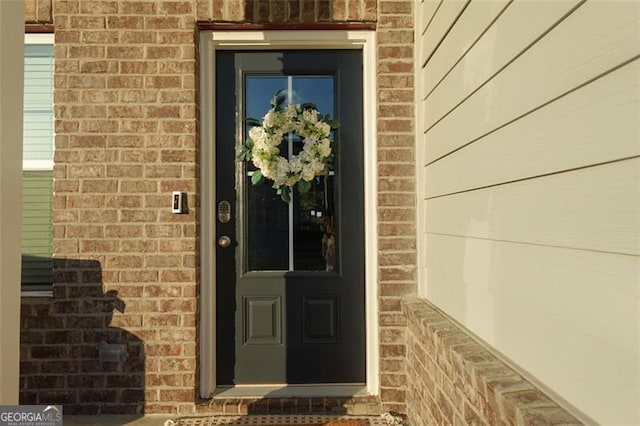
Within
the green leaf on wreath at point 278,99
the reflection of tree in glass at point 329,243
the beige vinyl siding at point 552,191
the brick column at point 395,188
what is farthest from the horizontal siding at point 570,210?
the green leaf on wreath at point 278,99

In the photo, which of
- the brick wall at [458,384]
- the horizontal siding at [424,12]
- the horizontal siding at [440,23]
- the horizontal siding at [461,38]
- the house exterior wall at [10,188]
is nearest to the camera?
the brick wall at [458,384]

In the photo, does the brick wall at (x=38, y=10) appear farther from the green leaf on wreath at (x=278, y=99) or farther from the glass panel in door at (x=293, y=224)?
the green leaf on wreath at (x=278, y=99)

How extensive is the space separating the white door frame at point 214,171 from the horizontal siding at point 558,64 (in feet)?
3.37

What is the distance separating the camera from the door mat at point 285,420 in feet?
8.24

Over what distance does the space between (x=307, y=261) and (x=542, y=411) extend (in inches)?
72.3

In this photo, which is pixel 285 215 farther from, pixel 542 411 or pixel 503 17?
pixel 542 411

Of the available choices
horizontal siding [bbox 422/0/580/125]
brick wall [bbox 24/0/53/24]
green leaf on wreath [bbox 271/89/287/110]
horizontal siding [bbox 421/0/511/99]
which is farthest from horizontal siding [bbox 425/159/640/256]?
brick wall [bbox 24/0/53/24]

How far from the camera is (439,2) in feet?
7.11

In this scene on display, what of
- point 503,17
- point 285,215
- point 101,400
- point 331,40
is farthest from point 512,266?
point 101,400

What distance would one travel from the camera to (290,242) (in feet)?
9.27

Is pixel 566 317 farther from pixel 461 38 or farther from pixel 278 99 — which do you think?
pixel 278 99

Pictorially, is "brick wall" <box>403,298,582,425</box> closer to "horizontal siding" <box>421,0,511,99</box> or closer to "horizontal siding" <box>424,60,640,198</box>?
"horizontal siding" <box>424,60,640,198</box>

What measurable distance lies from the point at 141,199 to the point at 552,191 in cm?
220

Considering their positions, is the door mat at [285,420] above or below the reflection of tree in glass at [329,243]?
below
